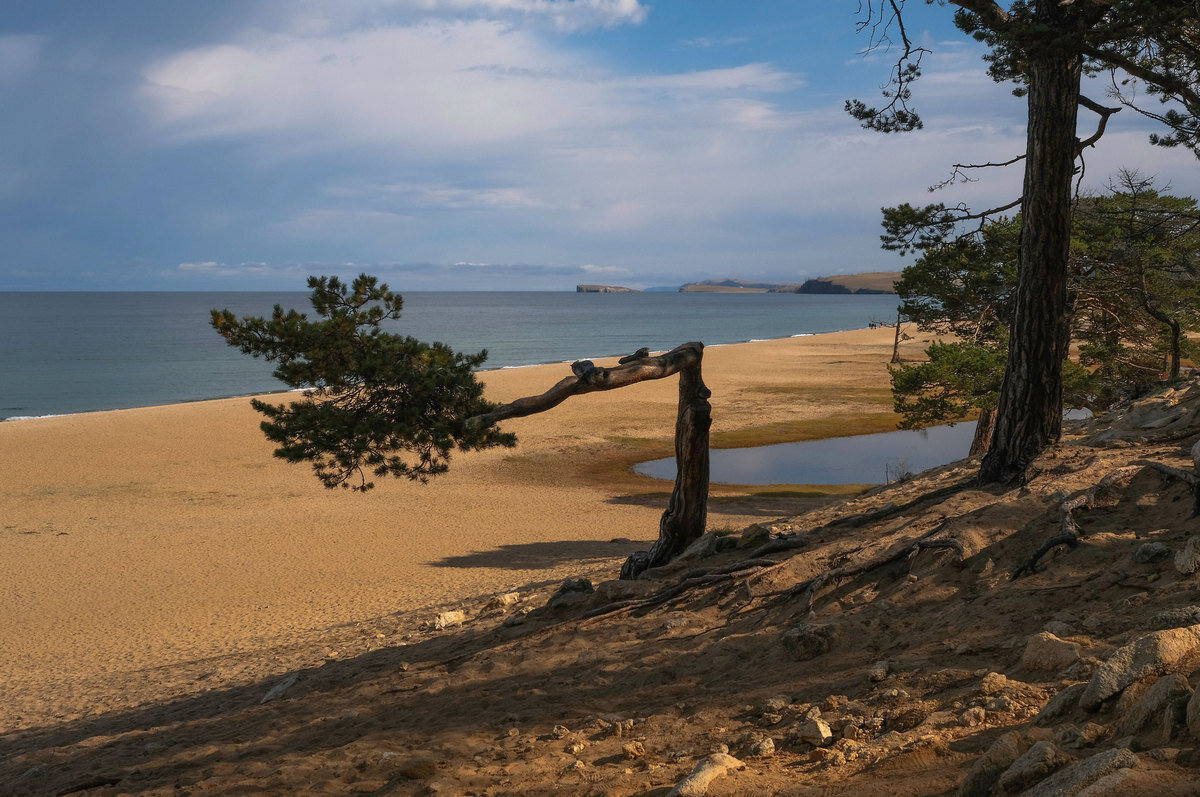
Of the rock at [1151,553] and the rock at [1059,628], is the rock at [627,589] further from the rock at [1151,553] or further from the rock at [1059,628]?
the rock at [1151,553]

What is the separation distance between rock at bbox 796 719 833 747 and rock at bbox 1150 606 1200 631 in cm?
183

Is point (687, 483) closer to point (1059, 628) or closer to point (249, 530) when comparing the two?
point (1059, 628)

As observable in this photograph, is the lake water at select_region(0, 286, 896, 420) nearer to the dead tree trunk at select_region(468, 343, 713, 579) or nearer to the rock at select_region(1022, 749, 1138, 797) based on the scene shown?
the dead tree trunk at select_region(468, 343, 713, 579)

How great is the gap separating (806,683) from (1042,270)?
4959 millimetres

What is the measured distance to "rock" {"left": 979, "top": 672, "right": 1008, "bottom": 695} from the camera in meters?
4.48

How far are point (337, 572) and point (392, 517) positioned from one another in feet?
14.2

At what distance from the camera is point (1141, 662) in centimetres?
378

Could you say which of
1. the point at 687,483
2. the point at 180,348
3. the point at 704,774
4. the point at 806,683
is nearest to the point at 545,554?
the point at 687,483

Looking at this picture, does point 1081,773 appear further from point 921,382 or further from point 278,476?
point 278,476

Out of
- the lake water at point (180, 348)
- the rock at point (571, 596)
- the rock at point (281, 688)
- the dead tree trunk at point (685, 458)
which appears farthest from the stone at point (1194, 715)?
the lake water at point (180, 348)

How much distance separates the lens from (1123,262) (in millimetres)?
15227

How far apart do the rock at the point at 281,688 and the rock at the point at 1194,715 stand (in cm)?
771

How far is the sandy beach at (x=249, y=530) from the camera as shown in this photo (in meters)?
12.7

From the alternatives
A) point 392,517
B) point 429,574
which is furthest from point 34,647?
point 392,517
